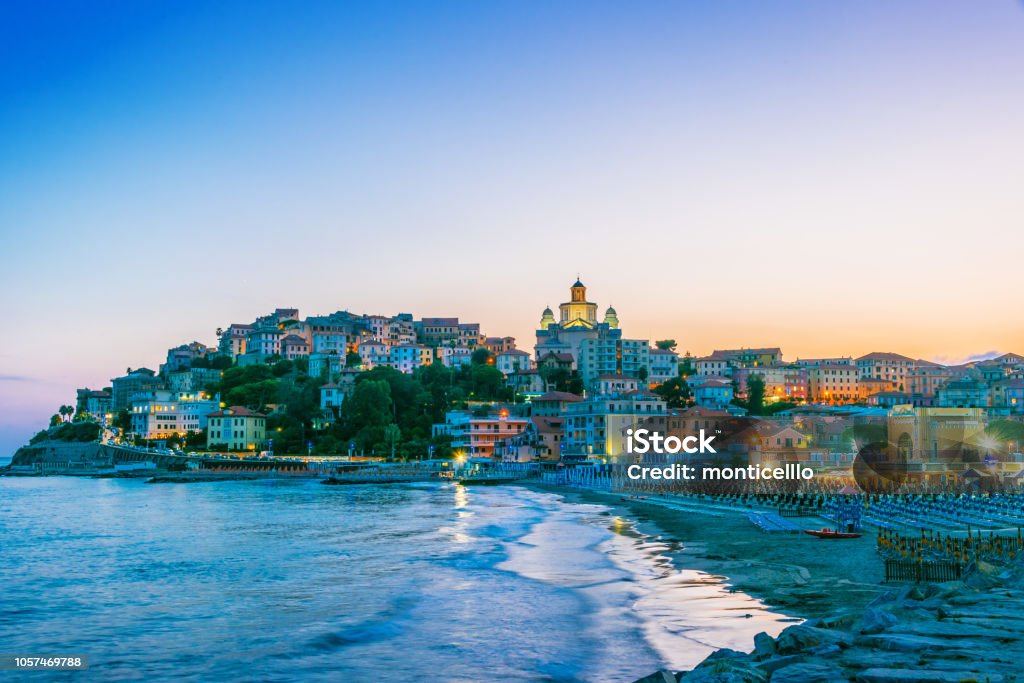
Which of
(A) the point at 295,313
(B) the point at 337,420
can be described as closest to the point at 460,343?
(A) the point at 295,313

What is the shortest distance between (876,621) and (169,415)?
15292 centimetres

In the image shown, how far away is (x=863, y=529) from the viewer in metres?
38.5

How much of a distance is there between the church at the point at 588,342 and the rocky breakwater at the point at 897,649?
11195 centimetres

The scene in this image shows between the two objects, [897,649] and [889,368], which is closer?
[897,649]

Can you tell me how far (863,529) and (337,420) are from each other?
10469 cm

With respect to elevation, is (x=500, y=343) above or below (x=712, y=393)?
above

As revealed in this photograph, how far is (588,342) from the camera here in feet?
492

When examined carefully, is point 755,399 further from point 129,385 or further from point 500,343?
point 129,385

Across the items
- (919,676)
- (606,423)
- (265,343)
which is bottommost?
(919,676)

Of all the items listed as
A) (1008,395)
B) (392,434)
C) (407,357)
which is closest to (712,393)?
(1008,395)

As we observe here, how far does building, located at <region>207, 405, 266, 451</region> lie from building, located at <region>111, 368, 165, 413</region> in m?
48.0

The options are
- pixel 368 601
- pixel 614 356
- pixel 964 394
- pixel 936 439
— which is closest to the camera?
pixel 368 601

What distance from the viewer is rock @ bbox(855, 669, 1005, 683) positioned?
1145 cm

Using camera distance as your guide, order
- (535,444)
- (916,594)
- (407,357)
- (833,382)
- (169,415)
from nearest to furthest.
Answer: (916,594) → (535,444) → (169,415) → (833,382) → (407,357)
